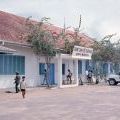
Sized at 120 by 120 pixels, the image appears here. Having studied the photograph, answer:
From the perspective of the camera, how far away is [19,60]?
29.6 m

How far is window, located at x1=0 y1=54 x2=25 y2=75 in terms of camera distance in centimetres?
2770

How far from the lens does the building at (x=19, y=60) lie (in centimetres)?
2775

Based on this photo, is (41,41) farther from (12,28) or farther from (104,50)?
(104,50)

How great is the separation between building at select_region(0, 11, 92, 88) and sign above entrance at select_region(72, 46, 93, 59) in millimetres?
436

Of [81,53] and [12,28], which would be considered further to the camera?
[81,53]

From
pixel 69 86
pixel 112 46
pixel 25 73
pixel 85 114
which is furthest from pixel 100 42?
pixel 85 114

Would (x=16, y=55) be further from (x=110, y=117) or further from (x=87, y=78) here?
(x=110, y=117)

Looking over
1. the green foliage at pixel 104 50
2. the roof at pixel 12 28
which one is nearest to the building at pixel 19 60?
the roof at pixel 12 28

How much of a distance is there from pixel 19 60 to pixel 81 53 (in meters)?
6.69

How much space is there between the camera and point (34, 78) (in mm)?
31656

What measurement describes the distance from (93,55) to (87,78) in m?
2.48

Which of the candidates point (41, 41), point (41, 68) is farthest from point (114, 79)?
point (41, 41)

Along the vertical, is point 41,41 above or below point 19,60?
above

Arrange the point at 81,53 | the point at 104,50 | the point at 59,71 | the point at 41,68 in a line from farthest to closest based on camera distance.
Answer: the point at 104,50 → the point at 81,53 → the point at 41,68 → the point at 59,71
